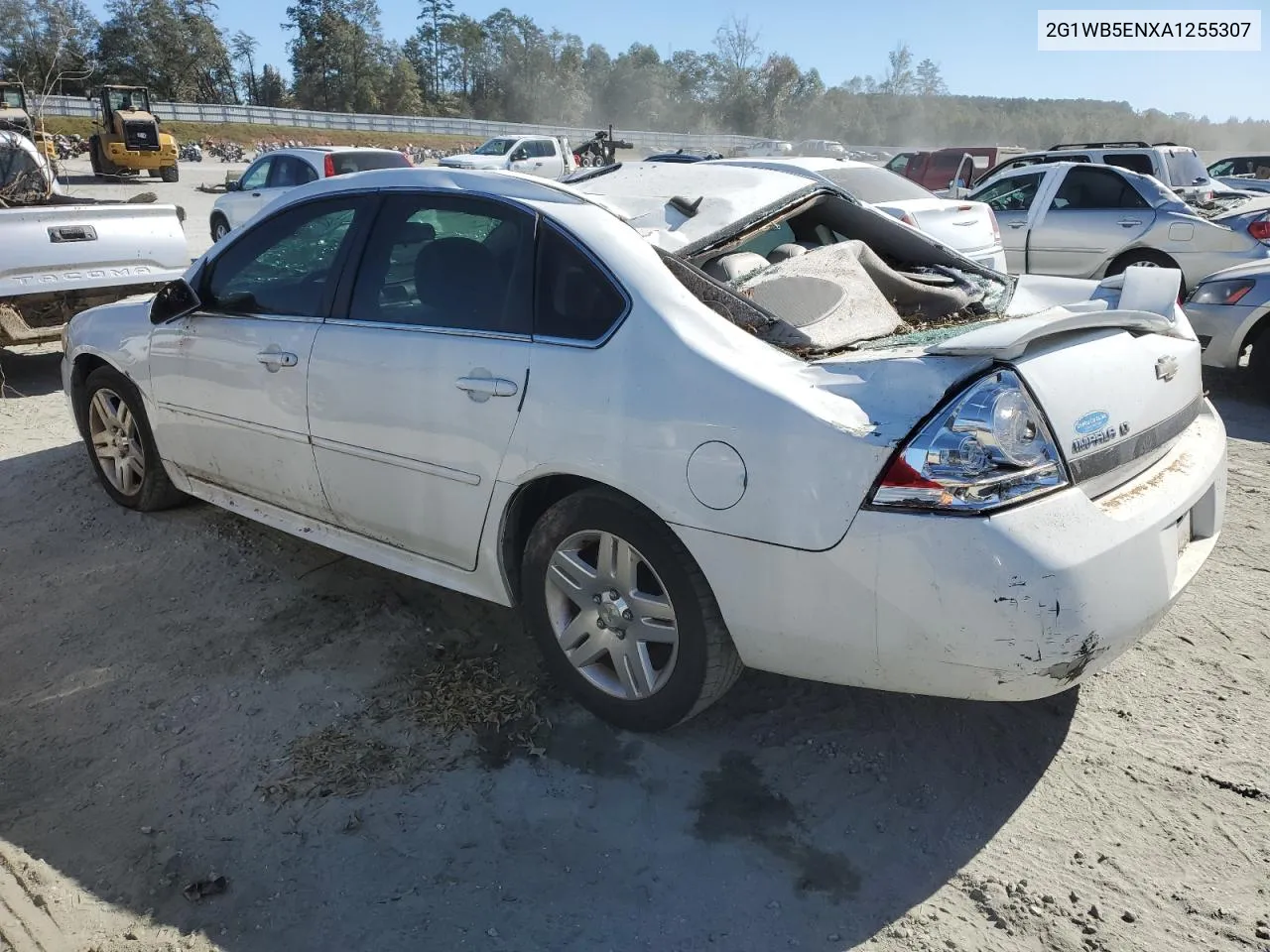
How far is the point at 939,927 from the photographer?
88.5 inches

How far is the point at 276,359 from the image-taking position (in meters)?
3.62

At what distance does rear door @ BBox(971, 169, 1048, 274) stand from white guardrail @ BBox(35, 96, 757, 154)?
4187 centimetres

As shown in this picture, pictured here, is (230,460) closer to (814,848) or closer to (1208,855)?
(814,848)

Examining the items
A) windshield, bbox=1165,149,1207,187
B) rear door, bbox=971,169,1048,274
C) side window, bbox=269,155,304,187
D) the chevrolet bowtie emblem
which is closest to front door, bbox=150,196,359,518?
the chevrolet bowtie emblem

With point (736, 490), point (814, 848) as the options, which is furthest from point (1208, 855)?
point (736, 490)

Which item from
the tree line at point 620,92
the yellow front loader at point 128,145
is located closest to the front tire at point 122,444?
the yellow front loader at point 128,145

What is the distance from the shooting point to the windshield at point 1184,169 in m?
11.9

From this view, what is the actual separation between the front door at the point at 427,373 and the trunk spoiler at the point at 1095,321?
1296mm

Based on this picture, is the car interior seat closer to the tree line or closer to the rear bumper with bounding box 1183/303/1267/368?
the rear bumper with bounding box 1183/303/1267/368

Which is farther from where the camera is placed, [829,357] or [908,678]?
[829,357]

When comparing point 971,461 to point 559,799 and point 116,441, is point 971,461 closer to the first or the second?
point 559,799

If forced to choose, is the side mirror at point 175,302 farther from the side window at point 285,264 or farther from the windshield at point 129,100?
the windshield at point 129,100

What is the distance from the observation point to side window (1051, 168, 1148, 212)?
9.87 metres

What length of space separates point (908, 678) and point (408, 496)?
175cm
